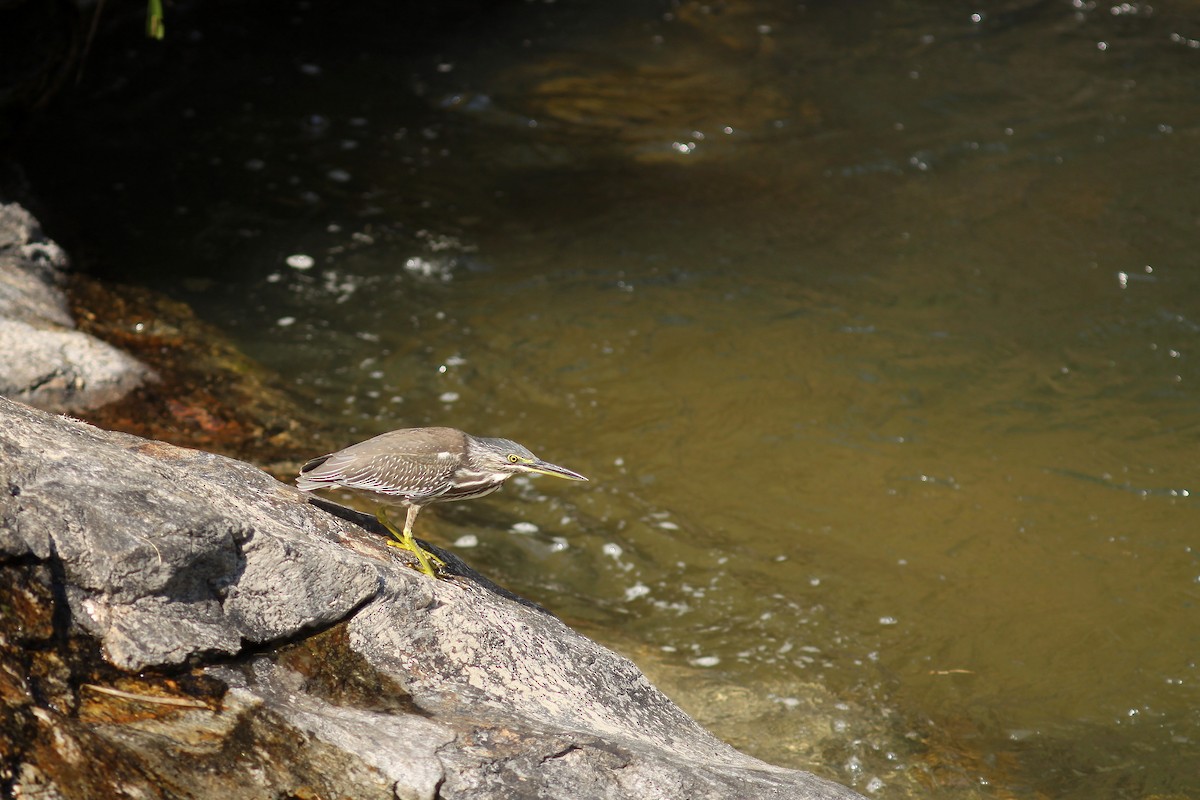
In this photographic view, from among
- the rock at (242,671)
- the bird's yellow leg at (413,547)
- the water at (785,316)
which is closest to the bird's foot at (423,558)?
the bird's yellow leg at (413,547)

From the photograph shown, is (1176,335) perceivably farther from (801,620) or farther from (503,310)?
(503,310)

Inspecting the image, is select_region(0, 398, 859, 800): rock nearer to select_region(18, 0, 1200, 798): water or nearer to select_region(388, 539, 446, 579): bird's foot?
select_region(388, 539, 446, 579): bird's foot

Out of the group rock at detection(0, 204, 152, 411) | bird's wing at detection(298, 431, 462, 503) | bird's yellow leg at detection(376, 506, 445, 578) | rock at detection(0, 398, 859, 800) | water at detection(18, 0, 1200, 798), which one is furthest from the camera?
rock at detection(0, 204, 152, 411)

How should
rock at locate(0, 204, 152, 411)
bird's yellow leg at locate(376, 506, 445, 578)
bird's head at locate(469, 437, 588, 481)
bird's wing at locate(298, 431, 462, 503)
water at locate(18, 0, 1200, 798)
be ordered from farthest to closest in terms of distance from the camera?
rock at locate(0, 204, 152, 411) < water at locate(18, 0, 1200, 798) < bird's head at locate(469, 437, 588, 481) < bird's wing at locate(298, 431, 462, 503) < bird's yellow leg at locate(376, 506, 445, 578)

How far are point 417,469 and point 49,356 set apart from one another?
3619 millimetres

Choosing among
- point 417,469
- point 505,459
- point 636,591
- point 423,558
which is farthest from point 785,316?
point 423,558

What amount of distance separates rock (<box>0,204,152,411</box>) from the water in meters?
1.33

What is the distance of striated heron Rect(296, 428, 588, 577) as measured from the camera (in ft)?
14.4

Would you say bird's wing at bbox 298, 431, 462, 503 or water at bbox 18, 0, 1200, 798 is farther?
water at bbox 18, 0, 1200, 798

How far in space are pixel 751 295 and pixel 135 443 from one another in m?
6.10

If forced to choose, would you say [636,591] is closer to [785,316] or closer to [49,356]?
[785,316]

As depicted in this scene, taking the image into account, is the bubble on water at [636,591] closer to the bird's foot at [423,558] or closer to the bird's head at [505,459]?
the bird's head at [505,459]

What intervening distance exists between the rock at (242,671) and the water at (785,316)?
6.94ft

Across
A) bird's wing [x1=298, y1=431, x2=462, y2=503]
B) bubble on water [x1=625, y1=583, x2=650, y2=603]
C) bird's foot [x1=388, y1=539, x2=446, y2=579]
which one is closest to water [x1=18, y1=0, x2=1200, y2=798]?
bubble on water [x1=625, y1=583, x2=650, y2=603]
